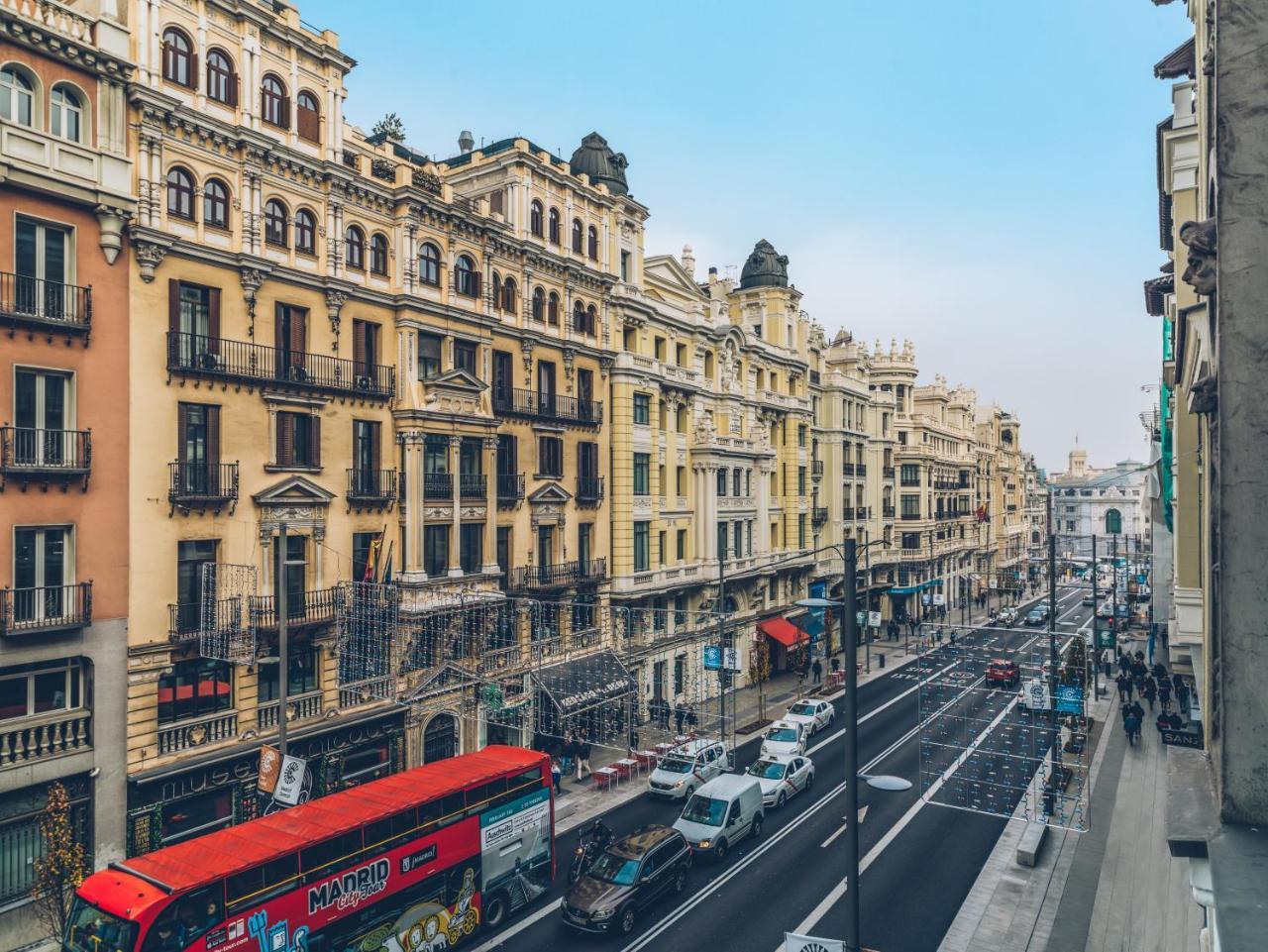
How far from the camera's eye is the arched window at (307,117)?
29.7 m

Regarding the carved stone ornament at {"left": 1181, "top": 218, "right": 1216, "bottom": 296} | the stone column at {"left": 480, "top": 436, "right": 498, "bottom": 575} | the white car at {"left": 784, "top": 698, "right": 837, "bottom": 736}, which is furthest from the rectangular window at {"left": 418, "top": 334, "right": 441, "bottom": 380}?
the carved stone ornament at {"left": 1181, "top": 218, "right": 1216, "bottom": 296}

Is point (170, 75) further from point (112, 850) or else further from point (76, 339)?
point (112, 850)

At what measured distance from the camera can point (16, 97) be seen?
22297 mm

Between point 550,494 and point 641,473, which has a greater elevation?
point 641,473

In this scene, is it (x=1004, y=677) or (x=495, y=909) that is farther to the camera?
A: (x=1004, y=677)

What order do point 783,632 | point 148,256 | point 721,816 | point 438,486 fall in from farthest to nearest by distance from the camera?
point 783,632
point 438,486
point 721,816
point 148,256

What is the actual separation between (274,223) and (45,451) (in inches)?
433

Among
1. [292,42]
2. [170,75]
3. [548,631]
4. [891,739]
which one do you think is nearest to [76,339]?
[170,75]

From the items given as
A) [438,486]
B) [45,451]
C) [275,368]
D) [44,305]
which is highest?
A: [44,305]

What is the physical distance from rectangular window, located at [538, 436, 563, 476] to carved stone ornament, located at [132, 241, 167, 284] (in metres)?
18.6

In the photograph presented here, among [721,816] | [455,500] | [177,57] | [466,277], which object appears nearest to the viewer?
[177,57]

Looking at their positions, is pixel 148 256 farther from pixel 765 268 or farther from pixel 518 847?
pixel 765 268

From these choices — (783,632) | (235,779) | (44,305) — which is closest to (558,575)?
(235,779)

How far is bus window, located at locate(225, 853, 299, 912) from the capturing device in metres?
16.5
